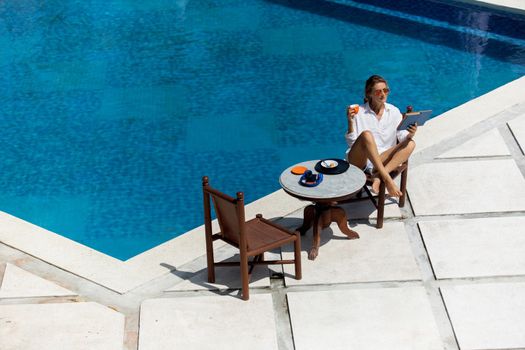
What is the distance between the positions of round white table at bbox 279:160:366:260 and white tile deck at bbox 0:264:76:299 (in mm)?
2229

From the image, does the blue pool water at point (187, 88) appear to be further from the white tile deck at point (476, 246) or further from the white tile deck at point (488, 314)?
the white tile deck at point (488, 314)

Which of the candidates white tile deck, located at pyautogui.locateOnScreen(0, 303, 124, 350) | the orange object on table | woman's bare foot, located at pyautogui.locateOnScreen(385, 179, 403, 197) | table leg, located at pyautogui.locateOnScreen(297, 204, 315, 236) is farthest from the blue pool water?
woman's bare foot, located at pyautogui.locateOnScreen(385, 179, 403, 197)

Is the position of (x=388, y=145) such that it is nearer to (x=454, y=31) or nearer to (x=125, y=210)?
(x=125, y=210)

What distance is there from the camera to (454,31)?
46.4ft

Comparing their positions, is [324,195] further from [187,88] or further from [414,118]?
[187,88]

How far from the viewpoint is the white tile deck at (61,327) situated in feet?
24.2

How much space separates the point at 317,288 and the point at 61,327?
2.24 metres

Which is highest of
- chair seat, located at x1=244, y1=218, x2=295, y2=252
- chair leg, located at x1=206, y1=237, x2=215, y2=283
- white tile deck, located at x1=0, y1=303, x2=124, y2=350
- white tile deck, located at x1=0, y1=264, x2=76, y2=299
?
chair seat, located at x1=244, y1=218, x2=295, y2=252

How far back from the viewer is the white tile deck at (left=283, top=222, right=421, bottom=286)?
8.07 m

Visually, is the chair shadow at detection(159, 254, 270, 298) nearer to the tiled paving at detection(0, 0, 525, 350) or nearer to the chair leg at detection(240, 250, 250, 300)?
the tiled paving at detection(0, 0, 525, 350)

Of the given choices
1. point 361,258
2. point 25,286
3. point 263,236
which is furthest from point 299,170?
point 25,286

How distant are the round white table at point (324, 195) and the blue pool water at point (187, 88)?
170 centimetres

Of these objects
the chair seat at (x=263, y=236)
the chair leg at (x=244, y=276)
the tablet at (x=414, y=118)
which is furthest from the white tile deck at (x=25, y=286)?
the tablet at (x=414, y=118)

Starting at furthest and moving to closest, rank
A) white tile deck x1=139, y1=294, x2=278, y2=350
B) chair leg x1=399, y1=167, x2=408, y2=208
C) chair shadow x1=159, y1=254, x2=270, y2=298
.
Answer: chair leg x1=399, y1=167, x2=408, y2=208 → chair shadow x1=159, y1=254, x2=270, y2=298 → white tile deck x1=139, y1=294, x2=278, y2=350
